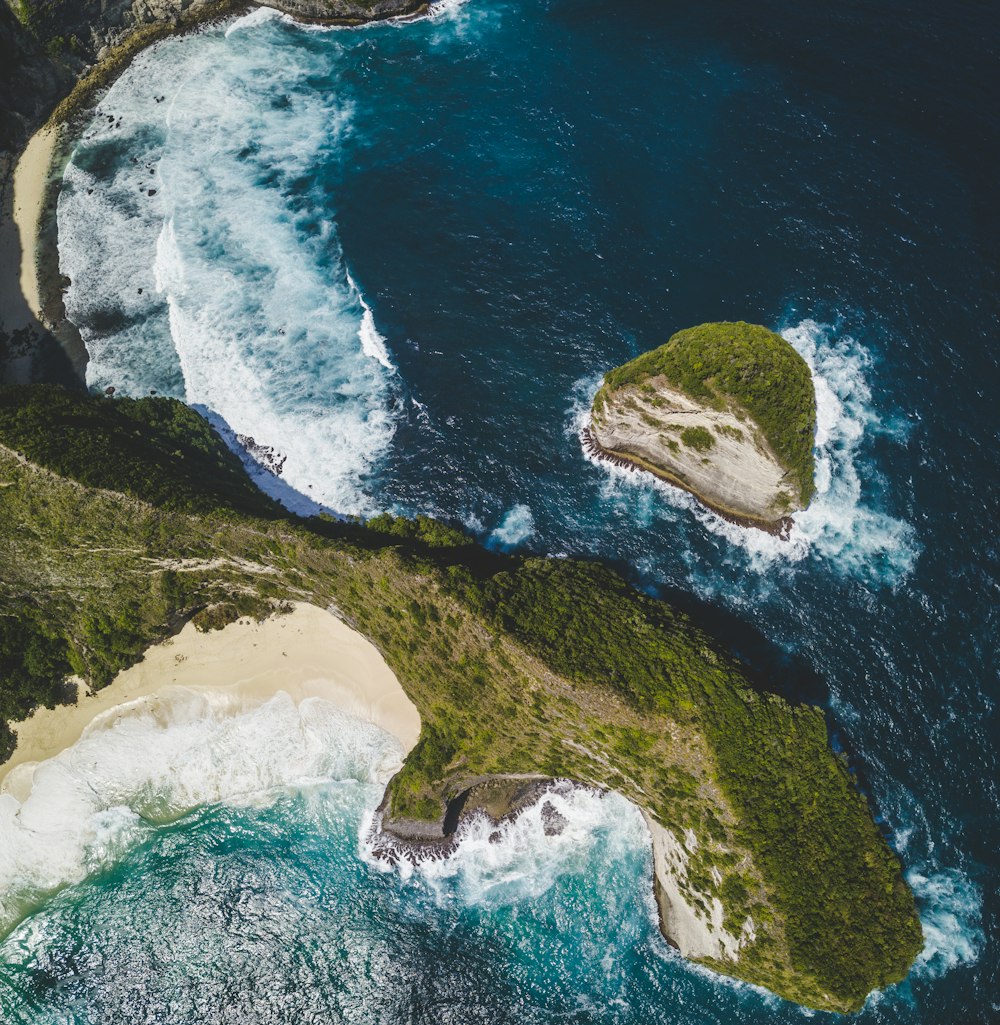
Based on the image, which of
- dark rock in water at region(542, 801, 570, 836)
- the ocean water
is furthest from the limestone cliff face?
dark rock in water at region(542, 801, 570, 836)

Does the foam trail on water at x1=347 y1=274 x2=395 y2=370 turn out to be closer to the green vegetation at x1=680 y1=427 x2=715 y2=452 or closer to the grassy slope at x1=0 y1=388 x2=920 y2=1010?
the grassy slope at x1=0 y1=388 x2=920 y2=1010

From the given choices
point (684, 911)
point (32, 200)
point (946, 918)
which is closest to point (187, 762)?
point (684, 911)

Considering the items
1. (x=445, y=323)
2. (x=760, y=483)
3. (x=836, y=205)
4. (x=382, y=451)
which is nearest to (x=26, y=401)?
(x=382, y=451)

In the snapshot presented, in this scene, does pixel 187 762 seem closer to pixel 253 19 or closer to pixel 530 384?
pixel 530 384

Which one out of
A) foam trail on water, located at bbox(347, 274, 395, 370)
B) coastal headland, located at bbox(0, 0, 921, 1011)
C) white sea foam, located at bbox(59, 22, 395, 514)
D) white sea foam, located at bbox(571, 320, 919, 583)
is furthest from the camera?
foam trail on water, located at bbox(347, 274, 395, 370)

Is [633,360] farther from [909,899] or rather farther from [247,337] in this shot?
[909,899]

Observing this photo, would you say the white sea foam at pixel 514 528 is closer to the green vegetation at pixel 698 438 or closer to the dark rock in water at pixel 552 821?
the green vegetation at pixel 698 438
